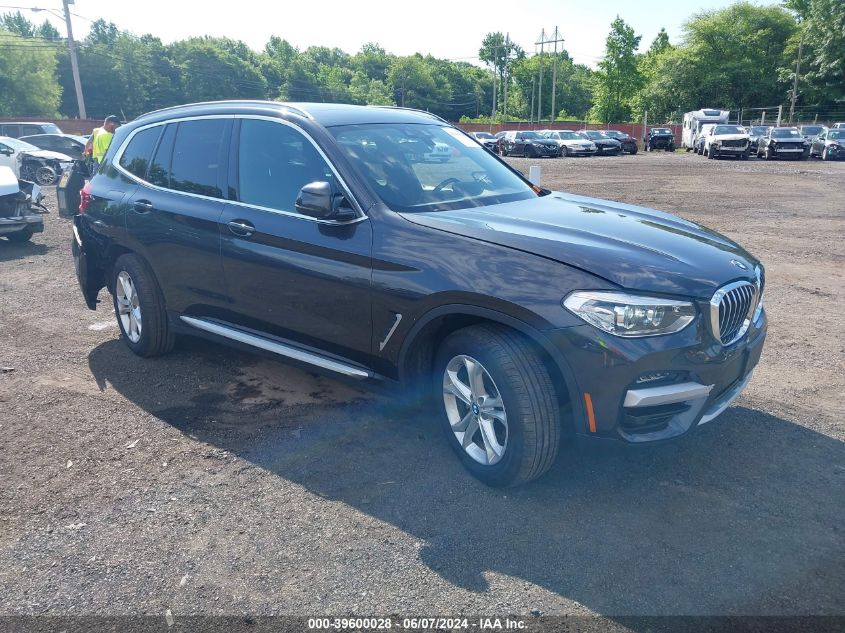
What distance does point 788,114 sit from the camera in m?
61.4

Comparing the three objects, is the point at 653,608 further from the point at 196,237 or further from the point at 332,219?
the point at 196,237

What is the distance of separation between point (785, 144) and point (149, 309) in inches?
1397

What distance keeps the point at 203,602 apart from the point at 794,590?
7.69 ft

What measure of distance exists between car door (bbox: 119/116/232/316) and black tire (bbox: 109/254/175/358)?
0.38 ft

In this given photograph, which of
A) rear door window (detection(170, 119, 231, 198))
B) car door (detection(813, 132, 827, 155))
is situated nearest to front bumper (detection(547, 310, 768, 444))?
rear door window (detection(170, 119, 231, 198))

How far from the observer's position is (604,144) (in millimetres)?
43656

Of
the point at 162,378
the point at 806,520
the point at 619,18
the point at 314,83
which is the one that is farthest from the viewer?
the point at 314,83

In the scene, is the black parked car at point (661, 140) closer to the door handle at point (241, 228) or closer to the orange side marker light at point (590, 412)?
the door handle at point (241, 228)

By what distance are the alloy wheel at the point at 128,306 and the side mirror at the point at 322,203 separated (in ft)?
7.18

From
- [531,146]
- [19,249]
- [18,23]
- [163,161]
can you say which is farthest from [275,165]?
[18,23]

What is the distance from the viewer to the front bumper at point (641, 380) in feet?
10.2

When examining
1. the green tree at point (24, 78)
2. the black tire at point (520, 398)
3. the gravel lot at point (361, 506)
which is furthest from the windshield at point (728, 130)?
the green tree at point (24, 78)

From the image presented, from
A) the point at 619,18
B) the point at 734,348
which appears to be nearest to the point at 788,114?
the point at 619,18

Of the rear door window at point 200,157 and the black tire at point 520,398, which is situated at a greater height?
the rear door window at point 200,157
